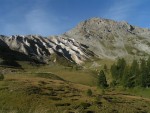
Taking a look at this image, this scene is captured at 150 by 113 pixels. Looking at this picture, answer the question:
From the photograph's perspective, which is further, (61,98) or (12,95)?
(61,98)

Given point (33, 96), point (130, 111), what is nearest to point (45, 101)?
point (33, 96)

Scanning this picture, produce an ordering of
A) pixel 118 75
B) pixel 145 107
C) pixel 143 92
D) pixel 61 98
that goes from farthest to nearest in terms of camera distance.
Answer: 1. pixel 118 75
2. pixel 143 92
3. pixel 145 107
4. pixel 61 98

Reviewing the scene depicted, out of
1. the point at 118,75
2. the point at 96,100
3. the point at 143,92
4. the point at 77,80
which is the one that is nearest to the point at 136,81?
the point at 143,92

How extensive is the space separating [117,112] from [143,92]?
2760 inches

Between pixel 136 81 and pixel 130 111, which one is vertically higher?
pixel 136 81

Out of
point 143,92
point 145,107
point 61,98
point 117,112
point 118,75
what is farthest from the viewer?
point 118,75

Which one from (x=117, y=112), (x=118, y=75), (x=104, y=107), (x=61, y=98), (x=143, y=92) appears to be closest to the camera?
(x=117, y=112)

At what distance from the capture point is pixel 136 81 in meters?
144

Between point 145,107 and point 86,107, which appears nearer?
point 86,107

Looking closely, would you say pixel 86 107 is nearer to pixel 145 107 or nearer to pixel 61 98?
pixel 61 98

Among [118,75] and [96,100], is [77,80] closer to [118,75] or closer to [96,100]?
[118,75]

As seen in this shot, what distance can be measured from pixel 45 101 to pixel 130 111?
20.5m

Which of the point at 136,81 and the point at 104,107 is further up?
the point at 136,81

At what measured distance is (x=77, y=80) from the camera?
184 meters
